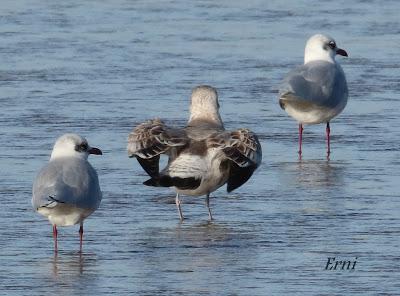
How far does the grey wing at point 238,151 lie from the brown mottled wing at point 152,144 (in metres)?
0.24

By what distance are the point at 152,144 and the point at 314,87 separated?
139 inches

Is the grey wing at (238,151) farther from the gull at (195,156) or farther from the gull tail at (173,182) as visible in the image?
the gull tail at (173,182)

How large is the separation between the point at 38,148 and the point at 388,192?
315cm

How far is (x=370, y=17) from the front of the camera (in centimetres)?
2062

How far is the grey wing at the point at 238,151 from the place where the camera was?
1029 cm

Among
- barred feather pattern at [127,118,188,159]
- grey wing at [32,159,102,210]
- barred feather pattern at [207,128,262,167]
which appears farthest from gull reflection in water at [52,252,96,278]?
barred feather pattern at [207,128,262,167]

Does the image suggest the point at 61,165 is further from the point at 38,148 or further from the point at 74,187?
the point at 38,148

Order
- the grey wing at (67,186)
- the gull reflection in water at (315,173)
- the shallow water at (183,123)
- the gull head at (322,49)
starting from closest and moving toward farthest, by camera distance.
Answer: the shallow water at (183,123) < the grey wing at (67,186) < the gull reflection in water at (315,173) < the gull head at (322,49)

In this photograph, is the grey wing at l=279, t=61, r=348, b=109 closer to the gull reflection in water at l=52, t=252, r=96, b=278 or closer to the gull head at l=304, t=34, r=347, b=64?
the gull head at l=304, t=34, r=347, b=64

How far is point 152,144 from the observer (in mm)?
10344

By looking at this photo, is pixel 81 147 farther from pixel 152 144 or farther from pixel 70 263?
pixel 70 263

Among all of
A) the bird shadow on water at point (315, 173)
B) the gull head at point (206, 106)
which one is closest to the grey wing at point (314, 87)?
the bird shadow on water at point (315, 173)

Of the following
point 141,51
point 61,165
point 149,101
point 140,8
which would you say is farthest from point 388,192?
point 140,8

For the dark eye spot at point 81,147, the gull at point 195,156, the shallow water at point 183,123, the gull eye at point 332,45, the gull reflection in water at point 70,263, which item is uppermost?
the dark eye spot at point 81,147
